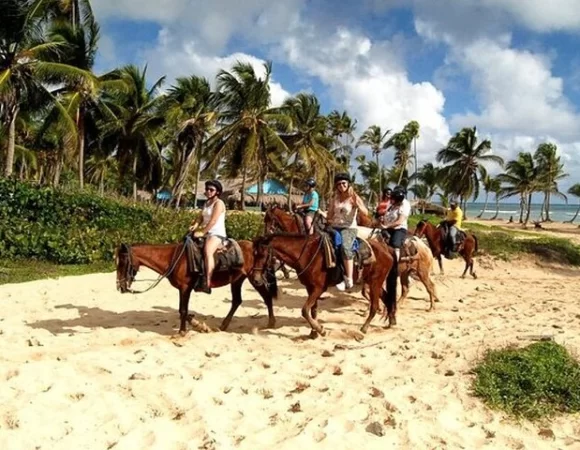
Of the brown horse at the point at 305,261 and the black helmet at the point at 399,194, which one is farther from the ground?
the black helmet at the point at 399,194

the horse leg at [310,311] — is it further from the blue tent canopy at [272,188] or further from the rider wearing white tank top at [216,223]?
the blue tent canopy at [272,188]

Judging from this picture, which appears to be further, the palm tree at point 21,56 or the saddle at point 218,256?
the palm tree at point 21,56

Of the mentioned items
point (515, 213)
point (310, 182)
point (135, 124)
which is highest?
point (135, 124)

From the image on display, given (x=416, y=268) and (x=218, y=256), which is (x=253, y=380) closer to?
(x=218, y=256)

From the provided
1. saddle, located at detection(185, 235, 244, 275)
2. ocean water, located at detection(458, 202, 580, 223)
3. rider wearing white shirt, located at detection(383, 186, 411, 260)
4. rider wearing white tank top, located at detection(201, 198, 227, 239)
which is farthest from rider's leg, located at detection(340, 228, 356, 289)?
ocean water, located at detection(458, 202, 580, 223)

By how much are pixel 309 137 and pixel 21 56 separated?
20458 mm

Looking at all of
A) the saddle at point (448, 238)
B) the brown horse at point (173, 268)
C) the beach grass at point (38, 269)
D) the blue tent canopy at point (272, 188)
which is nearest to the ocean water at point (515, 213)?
the blue tent canopy at point (272, 188)

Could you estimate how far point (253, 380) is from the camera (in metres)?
5.30

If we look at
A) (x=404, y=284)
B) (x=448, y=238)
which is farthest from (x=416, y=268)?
(x=448, y=238)

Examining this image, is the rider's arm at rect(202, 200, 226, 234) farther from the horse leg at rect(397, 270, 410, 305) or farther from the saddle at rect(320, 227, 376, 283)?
the horse leg at rect(397, 270, 410, 305)

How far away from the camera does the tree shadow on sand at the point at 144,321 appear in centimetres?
771

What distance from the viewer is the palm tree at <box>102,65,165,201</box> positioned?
31.5m

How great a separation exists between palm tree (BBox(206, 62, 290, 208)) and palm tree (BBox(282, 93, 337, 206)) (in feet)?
9.23

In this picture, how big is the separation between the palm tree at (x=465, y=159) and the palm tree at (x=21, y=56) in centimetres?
3903
